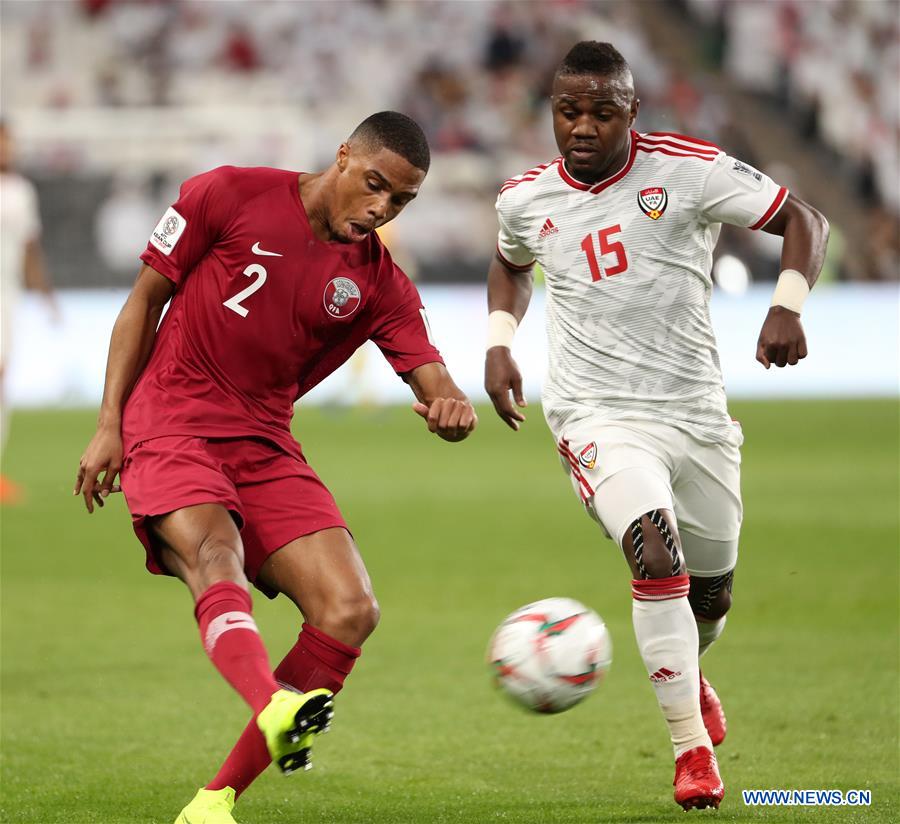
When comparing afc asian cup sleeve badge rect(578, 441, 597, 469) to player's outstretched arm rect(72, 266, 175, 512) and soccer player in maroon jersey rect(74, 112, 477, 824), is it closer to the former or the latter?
soccer player in maroon jersey rect(74, 112, 477, 824)

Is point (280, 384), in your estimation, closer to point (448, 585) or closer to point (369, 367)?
point (448, 585)

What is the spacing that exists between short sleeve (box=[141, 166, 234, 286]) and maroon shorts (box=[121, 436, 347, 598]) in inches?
21.5

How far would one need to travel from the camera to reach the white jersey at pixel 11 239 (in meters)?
11.4

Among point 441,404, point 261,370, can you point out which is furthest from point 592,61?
point 261,370

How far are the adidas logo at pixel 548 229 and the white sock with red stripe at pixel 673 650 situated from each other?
1294 millimetres

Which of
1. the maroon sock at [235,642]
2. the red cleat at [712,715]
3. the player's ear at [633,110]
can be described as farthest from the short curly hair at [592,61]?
the red cleat at [712,715]

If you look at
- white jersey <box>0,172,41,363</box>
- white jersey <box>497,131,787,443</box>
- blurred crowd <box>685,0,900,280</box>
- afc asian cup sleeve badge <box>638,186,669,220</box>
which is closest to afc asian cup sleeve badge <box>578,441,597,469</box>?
white jersey <box>497,131,787,443</box>

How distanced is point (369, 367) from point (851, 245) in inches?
346

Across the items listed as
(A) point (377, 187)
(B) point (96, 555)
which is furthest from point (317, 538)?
(B) point (96, 555)

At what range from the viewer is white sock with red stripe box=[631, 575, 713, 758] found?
475 cm

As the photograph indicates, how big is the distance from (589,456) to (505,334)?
2.35ft

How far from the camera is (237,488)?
4633mm

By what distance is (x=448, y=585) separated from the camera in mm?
9406

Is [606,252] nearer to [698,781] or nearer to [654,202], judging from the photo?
[654,202]
